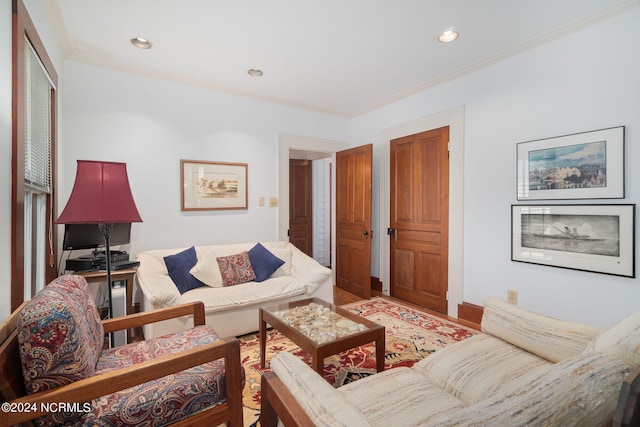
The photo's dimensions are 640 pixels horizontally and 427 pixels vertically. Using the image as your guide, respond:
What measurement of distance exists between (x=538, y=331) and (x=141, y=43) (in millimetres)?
3618

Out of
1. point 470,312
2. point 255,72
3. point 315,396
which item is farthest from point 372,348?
point 255,72

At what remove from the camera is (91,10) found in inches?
85.6

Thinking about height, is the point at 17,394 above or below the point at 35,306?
below

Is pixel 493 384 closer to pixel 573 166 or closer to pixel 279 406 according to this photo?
pixel 279 406

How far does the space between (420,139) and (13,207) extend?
11.7ft

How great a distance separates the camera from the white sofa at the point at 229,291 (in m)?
2.34

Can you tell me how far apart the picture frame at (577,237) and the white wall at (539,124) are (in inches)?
3.1

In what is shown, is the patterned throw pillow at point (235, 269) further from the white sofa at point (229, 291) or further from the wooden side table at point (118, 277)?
the wooden side table at point (118, 277)

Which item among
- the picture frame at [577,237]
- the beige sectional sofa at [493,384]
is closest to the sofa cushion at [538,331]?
the beige sectional sofa at [493,384]

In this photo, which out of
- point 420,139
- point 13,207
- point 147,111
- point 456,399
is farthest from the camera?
point 420,139

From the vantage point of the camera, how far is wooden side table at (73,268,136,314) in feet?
7.97

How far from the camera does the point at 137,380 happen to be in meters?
1.20

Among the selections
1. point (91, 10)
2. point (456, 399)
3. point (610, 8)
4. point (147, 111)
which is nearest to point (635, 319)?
point (456, 399)

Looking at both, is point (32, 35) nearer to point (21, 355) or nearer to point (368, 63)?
point (21, 355)
